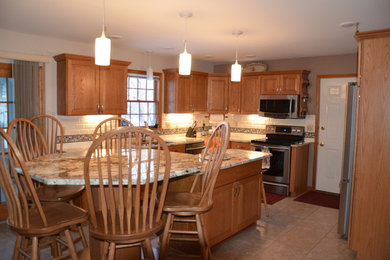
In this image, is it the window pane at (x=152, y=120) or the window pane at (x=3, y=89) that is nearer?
the window pane at (x=3, y=89)

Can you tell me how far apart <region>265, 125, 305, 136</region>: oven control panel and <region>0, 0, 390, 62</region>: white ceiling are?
1.49 meters

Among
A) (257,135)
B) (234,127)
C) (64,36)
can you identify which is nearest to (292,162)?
(257,135)

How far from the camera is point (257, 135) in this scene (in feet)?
20.8

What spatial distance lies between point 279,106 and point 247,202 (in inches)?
100

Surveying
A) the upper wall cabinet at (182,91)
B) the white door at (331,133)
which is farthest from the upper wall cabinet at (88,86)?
the white door at (331,133)

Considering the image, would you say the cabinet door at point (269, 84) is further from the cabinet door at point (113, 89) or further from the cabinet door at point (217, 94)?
the cabinet door at point (113, 89)

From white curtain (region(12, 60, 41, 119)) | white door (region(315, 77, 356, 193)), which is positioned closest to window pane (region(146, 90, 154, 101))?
white curtain (region(12, 60, 41, 119))

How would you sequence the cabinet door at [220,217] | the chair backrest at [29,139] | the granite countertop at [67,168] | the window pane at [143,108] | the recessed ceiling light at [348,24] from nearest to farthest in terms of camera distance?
the granite countertop at [67,168]
the chair backrest at [29,139]
the cabinet door at [220,217]
the recessed ceiling light at [348,24]
the window pane at [143,108]

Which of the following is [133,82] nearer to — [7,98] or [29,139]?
[7,98]

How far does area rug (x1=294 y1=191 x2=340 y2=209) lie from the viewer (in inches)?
195

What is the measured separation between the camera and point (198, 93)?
6.12 m

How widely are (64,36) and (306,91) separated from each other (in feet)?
13.0

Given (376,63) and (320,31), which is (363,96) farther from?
(320,31)

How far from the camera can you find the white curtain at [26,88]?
161 inches
